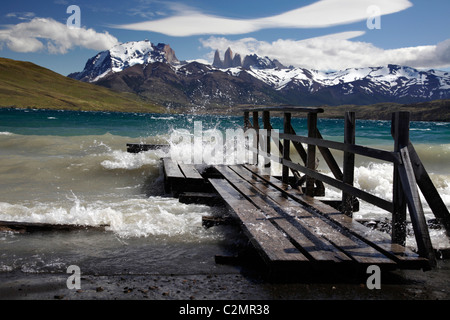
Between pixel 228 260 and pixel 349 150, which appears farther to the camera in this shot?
pixel 349 150

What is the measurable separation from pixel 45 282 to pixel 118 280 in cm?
78

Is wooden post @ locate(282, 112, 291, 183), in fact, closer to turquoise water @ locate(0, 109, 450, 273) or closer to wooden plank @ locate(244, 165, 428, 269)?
wooden plank @ locate(244, 165, 428, 269)

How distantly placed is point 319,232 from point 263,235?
80cm

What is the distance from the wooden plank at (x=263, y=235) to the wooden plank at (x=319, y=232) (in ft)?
0.51

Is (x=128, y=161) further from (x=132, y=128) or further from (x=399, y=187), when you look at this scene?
(x=132, y=128)

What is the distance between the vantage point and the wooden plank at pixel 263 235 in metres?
4.48

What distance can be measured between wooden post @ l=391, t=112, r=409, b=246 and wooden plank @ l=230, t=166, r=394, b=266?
466 millimetres

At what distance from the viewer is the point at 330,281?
4430 millimetres

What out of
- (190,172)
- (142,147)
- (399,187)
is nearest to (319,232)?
(399,187)

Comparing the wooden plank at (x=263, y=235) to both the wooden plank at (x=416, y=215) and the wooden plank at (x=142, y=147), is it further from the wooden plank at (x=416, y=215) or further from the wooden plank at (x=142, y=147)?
the wooden plank at (x=142, y=147)

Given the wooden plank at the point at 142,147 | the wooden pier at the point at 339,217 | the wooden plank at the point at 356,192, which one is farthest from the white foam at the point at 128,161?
the wooden plank at the point at 356,192
